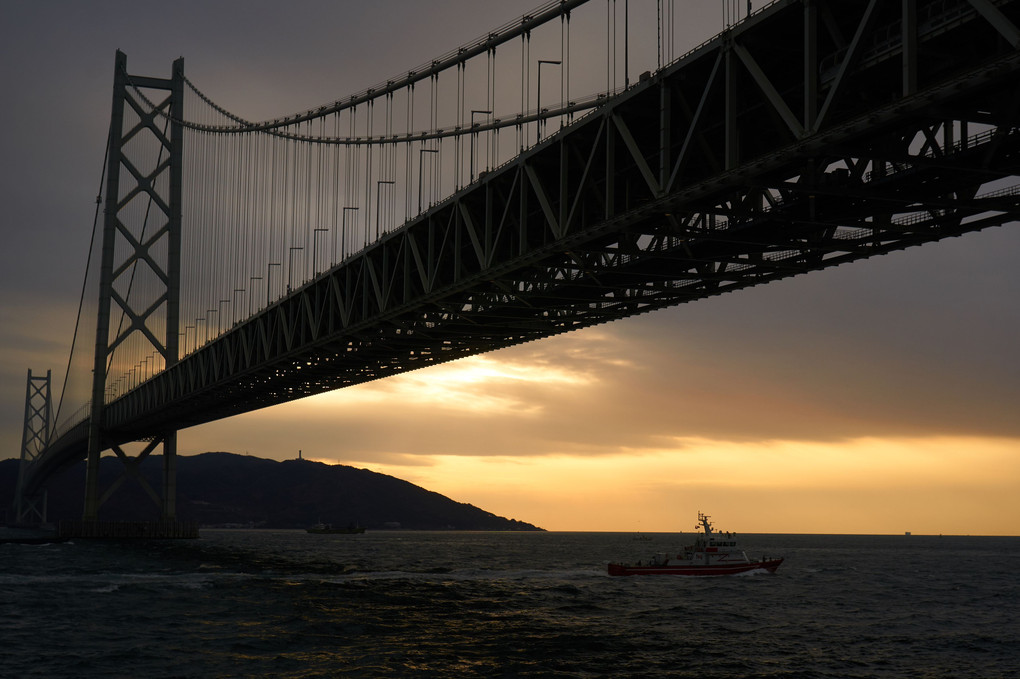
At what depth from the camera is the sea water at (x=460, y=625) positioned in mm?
32375

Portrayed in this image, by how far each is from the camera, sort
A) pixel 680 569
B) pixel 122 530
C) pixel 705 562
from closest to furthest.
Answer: pixel 680 569
pixel 705 562
pixel 122 530

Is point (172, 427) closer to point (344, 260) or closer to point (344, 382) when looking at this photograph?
point (344, 382)

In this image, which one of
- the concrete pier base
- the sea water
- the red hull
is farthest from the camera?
the concrete pier base

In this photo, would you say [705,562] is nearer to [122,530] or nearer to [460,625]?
[460,625]

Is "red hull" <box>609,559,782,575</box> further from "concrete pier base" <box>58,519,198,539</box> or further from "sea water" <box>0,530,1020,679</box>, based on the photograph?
"concrete pier base" <box>58,519,198,539</box>

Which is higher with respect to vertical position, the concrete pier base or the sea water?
the concrete pier base

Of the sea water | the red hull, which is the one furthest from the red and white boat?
the sea water

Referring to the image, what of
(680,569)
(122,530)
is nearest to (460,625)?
(680,569)

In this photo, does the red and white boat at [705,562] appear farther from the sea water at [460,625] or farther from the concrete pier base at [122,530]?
the concrete pier base at [122,530]

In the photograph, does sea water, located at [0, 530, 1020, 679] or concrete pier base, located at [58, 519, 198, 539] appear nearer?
sea water, located at [0, 530, 1020, 679]

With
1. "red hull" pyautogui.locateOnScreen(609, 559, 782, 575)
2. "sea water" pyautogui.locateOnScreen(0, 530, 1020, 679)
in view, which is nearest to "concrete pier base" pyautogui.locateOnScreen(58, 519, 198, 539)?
"sea water" pyautogui.locateOnScreen(0, 530, 1020, 679)

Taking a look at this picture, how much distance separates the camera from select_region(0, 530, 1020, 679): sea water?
3238 cm

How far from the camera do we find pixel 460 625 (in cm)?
4134

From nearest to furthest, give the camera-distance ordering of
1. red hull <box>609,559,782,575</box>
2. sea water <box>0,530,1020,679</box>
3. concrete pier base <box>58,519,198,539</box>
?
sea water <box>0,530,1020,679</box> < red hull <box>609,559,782,575</box> < concrete pier base <box>58,519,198,539</box>
